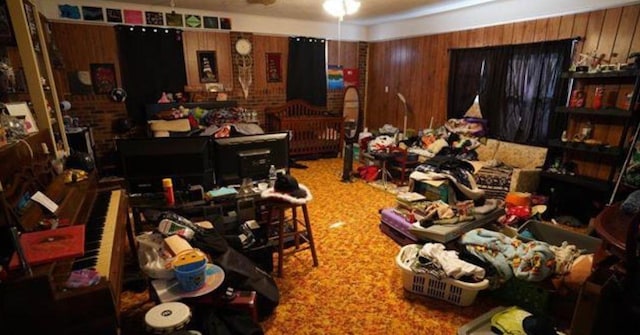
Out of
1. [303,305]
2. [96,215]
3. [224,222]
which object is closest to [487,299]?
[303,305]

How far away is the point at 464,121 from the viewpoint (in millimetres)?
4910

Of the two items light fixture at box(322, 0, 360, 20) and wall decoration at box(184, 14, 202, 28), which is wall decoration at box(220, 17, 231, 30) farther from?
light fixture at box(322, 0, 360, 20)

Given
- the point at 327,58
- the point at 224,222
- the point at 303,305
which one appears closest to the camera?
the point at 303,305

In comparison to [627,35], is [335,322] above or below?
below

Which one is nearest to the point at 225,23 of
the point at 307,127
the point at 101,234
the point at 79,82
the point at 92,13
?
the point at 92,13

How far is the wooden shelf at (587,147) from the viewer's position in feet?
10.2

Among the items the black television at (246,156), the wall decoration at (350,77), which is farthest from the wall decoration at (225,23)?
the black television at (246,156)

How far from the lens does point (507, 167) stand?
4.23 m

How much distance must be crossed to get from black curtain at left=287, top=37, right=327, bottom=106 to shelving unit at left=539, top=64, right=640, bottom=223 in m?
3.92

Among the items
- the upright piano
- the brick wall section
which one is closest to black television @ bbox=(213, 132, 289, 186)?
the upright piano

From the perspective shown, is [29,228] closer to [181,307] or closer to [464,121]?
[181,307]

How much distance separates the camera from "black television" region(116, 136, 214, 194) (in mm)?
2014

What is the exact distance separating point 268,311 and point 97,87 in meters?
4.67

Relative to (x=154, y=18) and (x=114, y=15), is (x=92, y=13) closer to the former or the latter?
(x=114, y=15)
